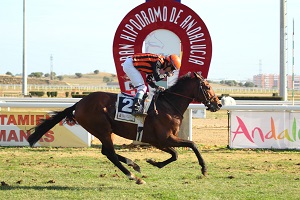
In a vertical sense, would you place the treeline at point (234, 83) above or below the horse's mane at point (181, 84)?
below

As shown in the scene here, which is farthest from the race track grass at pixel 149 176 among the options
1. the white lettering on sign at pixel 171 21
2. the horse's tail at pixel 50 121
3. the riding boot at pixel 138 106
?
the white lettering on sign at pixel 171 21

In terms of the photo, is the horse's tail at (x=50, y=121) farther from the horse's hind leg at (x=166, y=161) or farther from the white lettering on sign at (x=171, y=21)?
the white lettering on sign at (x=171, y=21)

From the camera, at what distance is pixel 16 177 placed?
32.9 feet

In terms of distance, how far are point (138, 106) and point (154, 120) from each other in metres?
0.35

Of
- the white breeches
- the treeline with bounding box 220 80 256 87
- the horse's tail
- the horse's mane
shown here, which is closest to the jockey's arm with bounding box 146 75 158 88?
the white breeches

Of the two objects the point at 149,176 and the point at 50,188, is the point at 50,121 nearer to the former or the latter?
the point at 50,188

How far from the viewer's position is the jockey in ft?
30.5

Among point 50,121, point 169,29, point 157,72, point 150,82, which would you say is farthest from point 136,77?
point 169,29

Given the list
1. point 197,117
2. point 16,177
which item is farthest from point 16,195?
point 197,117

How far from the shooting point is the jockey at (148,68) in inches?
366

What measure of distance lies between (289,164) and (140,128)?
378cm

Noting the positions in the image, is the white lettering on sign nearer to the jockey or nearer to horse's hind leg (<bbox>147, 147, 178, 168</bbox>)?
the jockey

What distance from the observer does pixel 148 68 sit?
9461mm

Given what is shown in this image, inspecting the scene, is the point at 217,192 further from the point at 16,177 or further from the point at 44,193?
the point at 16,177
